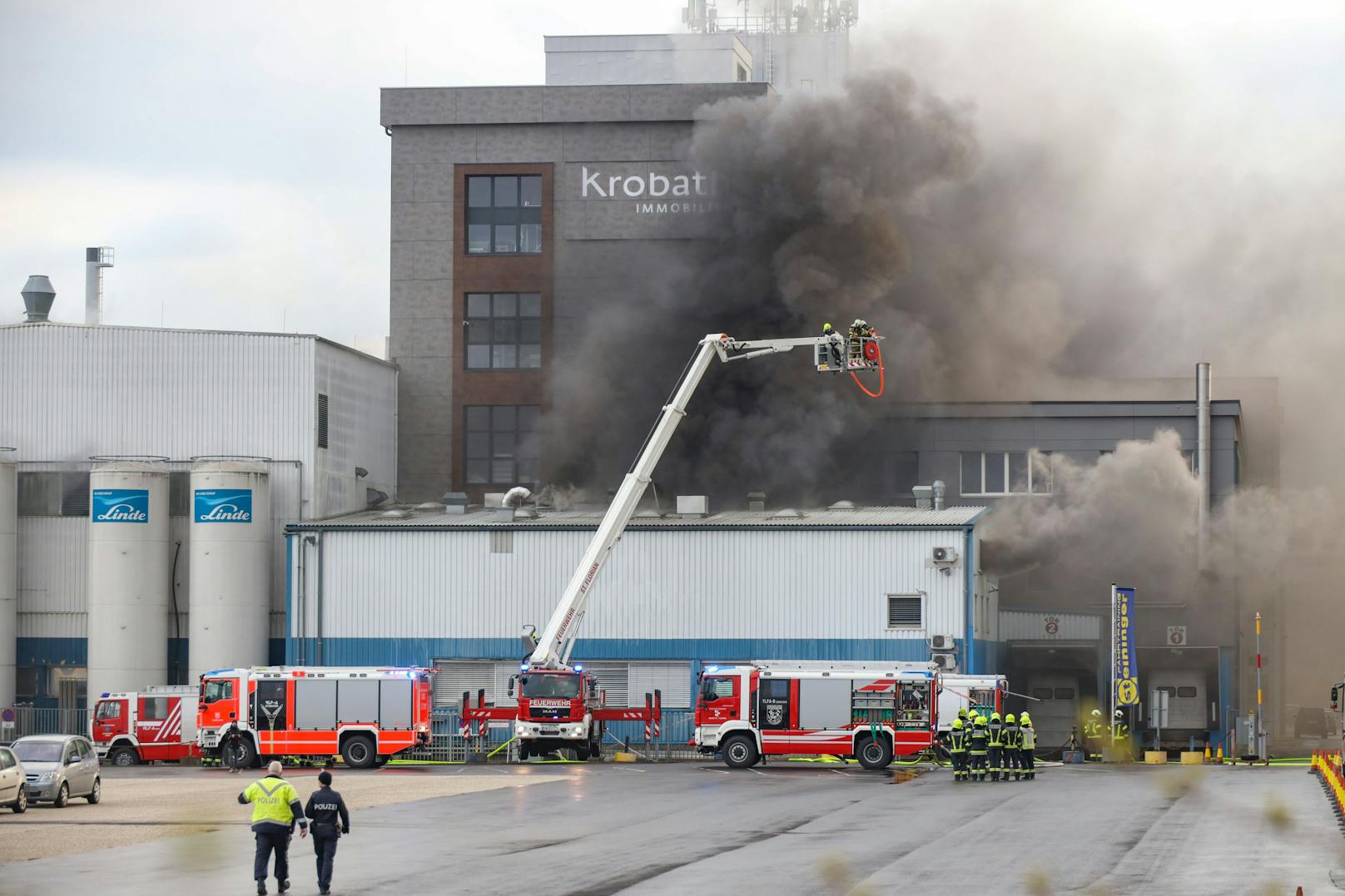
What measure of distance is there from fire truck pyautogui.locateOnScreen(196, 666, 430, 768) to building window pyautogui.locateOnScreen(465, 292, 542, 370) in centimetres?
2880

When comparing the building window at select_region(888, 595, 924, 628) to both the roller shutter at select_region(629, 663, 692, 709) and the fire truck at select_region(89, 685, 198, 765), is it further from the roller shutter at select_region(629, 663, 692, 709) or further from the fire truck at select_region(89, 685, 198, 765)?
the fire truck at select_region(89, 685, 198, 765)

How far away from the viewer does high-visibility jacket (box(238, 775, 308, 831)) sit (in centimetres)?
1980

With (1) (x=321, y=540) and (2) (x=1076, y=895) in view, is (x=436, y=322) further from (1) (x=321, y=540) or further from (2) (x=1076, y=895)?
(2) (x=1076, y=895)

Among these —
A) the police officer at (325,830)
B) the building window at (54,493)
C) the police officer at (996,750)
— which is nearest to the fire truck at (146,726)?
the building window at (54,493)

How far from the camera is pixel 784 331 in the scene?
6400cm

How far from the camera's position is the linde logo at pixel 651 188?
2721 inches

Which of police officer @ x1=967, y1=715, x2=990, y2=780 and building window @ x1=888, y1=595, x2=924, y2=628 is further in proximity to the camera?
building window @ x1=888, y1=595, x2=924, y2=628

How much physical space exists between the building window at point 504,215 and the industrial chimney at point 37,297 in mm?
18476

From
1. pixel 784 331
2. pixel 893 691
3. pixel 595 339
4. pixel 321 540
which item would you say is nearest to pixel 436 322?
pixel 595 339

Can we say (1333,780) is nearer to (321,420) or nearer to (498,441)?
(321,420)

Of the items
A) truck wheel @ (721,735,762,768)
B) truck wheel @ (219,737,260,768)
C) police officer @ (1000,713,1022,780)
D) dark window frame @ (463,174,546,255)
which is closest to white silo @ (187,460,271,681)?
truck wheel @ (219,737,260,768)

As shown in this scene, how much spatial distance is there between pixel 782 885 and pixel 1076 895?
10.6 feet

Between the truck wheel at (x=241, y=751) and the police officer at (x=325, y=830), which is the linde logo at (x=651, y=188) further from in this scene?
the police officer at (x=325, y=830)

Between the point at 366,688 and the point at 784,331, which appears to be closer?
the point at 366,688
